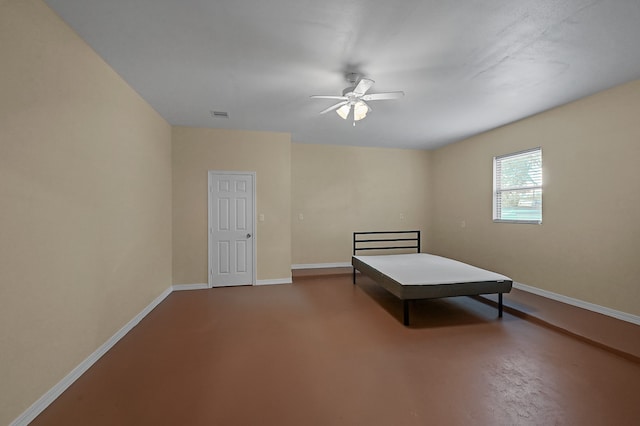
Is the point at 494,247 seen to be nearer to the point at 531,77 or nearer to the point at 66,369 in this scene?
the point at 531,77

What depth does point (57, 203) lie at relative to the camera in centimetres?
183

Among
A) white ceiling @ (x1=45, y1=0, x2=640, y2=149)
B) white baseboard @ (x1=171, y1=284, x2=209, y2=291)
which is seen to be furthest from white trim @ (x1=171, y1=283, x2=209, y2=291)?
white ceiling @ (x1=45, y1=0, x2=640, y2=149)

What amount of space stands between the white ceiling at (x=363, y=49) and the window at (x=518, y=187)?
0.79 metres

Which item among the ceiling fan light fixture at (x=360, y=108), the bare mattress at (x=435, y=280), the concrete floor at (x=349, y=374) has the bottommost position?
the concrete floor at (x=349, y=374)

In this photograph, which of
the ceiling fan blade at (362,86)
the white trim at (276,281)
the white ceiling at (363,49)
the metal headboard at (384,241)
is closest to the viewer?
the white ceiling at (363,49)

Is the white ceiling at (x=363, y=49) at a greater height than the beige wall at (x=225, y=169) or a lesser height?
greater

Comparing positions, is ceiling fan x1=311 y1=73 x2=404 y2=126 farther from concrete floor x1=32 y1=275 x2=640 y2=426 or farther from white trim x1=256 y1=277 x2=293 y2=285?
white trim x1=256 y1=277 x2=293 y2=285

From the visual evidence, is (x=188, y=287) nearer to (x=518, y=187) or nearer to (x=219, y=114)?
(x=219, y=114)

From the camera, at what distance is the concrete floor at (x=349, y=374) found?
1649 mm

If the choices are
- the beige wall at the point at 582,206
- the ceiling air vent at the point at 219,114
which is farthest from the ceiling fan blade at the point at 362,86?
the beige wall at the point at 582,206

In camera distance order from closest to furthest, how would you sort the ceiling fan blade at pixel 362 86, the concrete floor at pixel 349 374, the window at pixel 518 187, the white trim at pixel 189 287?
1. the concrete floor at pixel 349 374
2. the ceiling fan blade at pixel 362 86
3. the window at pixel 518 187
4. the white trim at pixel 189 287

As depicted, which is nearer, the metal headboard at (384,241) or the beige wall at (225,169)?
the beige wall at (225,169)

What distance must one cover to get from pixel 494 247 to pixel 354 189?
2876 mm

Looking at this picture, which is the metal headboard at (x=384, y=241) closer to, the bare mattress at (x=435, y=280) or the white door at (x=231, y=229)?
the bare mattress at (x=435, y=280)
